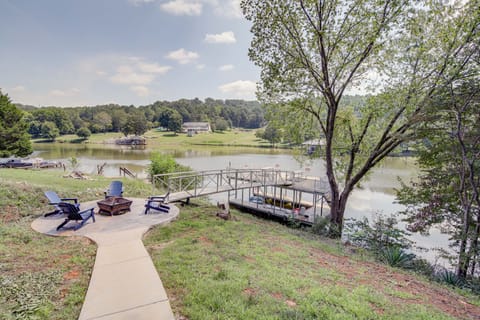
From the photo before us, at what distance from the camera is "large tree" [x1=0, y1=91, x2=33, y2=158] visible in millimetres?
25359

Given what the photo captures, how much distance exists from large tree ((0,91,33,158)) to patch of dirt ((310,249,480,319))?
32523mm

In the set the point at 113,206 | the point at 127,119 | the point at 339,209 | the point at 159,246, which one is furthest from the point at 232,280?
the point at 127,119

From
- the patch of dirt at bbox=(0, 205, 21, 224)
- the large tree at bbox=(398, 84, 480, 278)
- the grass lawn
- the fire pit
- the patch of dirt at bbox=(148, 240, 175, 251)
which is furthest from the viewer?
the fire pit

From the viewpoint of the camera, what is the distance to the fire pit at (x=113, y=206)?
8156 millimetres

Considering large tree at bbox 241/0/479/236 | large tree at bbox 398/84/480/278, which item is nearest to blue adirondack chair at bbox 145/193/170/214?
large tree at bbox 241/0/479/236

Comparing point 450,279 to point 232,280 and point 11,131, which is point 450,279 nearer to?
point 232,280

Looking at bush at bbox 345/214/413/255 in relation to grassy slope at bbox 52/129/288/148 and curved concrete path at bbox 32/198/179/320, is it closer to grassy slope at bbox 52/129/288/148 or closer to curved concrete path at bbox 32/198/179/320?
curved concrete path at bbox 32/198/179/320

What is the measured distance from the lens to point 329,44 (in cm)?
958

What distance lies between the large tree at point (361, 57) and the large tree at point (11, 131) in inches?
1125

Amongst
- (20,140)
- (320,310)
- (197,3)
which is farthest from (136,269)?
(20,140)

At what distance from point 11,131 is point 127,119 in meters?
54.2

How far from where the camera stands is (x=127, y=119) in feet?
254

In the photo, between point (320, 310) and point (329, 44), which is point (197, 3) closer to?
point (329, 44)

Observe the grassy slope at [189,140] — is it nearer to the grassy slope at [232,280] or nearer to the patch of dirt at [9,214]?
the patch of dirt at [9,214]
